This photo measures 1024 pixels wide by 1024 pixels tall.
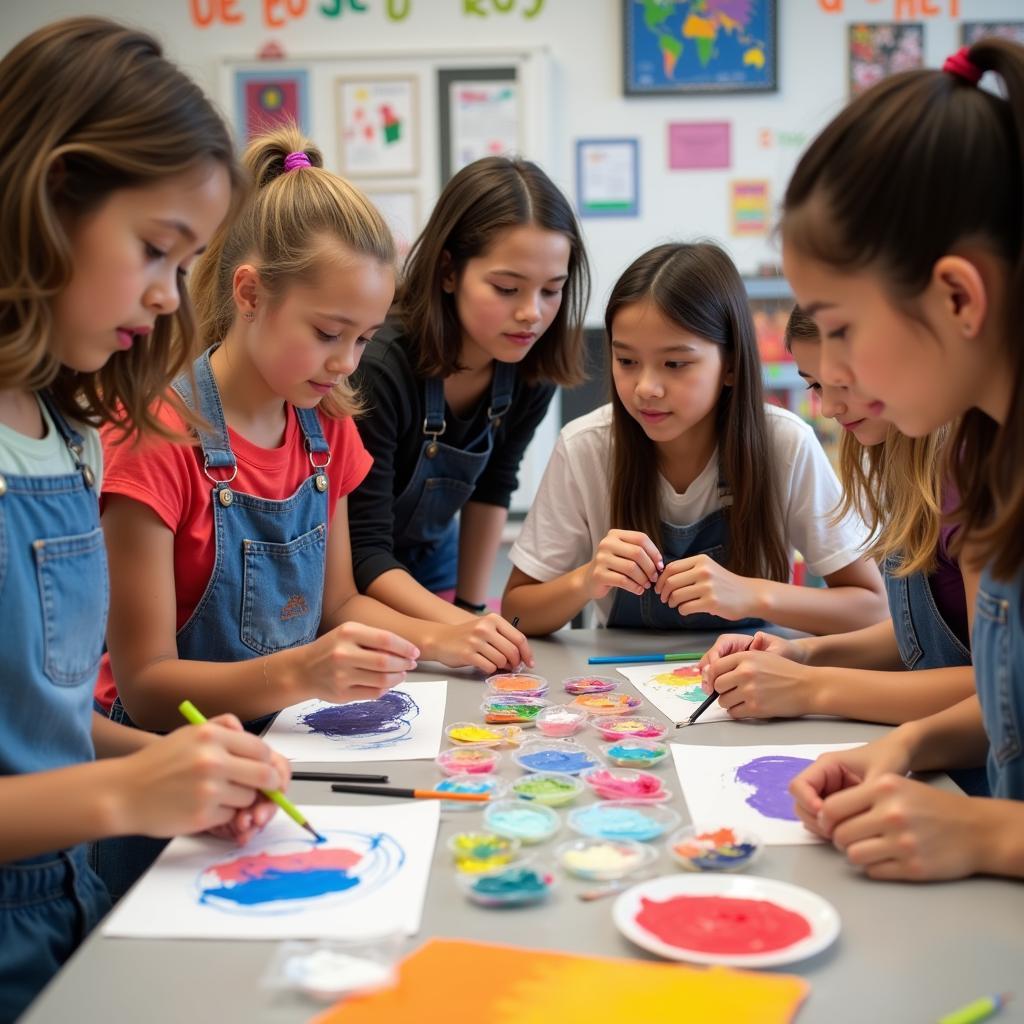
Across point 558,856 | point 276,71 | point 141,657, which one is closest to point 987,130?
point 558,856

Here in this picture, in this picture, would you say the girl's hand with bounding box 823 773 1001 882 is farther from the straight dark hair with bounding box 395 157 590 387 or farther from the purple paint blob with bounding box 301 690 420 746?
the straight dark hair with bounding box 395 157 590 387

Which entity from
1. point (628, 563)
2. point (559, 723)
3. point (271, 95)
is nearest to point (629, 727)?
point (559, 723)

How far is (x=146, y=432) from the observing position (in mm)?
1218

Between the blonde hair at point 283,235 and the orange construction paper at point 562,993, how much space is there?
975 millimetres

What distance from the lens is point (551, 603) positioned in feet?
5.76

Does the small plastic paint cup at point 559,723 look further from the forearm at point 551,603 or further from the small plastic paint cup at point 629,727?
the forearm at point 551,603

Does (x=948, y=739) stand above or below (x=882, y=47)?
below

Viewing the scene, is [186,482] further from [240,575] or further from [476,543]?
[476,543]

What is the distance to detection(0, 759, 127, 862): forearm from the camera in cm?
88

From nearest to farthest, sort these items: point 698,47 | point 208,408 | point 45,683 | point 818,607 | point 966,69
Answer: point 966,69 → point 45,683 → point 208,408 → point 818,607 → point 698,47

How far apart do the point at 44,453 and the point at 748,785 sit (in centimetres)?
74

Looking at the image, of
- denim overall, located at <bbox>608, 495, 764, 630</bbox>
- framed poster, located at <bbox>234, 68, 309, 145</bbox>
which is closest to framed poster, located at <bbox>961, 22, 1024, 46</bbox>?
framed poster, located at <bbox>234, 68, 309, 145</bbox>

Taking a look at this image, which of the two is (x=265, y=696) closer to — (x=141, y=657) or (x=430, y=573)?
(x=141, y=657)

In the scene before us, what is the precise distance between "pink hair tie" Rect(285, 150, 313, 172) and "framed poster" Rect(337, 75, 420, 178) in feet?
7.41
